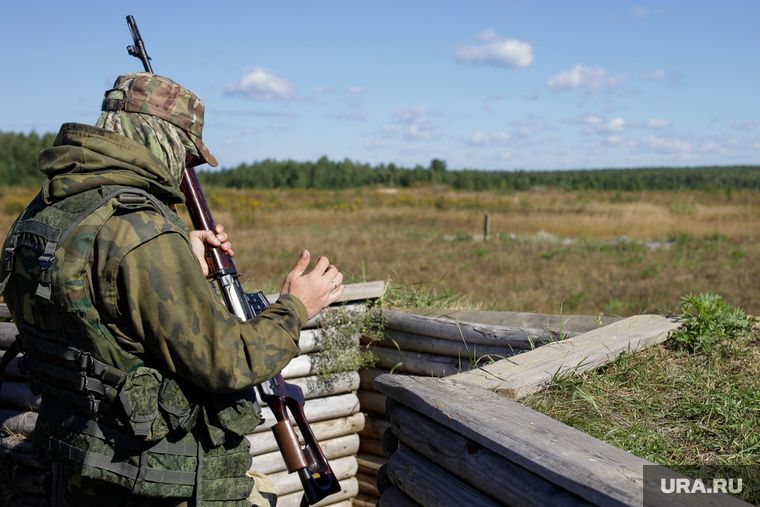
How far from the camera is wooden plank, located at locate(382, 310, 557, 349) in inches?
184

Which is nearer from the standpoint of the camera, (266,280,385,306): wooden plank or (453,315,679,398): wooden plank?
(453,315,679,398): wooden plank

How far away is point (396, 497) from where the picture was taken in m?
3.34

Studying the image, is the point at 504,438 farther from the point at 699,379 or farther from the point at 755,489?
the point at 699,379

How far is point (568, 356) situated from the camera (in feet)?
12.4

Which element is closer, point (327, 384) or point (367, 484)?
point (327, 384)

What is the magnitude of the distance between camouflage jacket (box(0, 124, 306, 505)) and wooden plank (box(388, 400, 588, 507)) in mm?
762

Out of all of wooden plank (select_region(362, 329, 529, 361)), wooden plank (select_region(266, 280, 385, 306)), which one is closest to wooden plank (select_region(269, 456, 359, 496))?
wooden plank (select_region(362, 329, 529, 361))

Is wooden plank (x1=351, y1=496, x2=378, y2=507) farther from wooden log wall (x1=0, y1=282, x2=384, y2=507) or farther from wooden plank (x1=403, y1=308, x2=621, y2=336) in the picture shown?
wooden plank (x1=403, y1=308, x2=621, y2=336)

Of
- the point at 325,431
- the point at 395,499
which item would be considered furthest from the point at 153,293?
the point at 325,431

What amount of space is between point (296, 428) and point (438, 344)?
3.56ft

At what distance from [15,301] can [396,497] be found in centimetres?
171

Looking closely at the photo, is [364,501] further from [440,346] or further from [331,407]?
[440,346]

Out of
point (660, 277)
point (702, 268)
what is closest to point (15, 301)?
point (660, 277)

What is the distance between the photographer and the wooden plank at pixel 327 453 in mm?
5402
